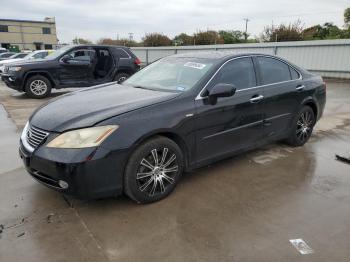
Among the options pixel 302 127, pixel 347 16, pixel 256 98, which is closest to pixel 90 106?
pixel 256 98

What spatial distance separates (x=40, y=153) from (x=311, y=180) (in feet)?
10.6

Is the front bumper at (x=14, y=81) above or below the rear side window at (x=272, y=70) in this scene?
below

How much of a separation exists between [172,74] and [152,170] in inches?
59.8

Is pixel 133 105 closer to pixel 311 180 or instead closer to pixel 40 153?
pixel 40 153

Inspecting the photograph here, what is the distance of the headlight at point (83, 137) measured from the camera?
314 cm

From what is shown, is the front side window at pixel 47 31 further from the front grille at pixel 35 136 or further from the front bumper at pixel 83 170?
the front bumper at pixel 83 170

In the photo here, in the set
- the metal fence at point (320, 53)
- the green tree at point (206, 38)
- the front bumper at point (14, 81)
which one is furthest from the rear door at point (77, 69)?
the green tree at point (206, 38)

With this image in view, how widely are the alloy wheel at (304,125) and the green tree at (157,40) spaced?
33517 millimetres

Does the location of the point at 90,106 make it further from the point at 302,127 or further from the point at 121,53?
the point at 121,53

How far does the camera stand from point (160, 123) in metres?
3.49

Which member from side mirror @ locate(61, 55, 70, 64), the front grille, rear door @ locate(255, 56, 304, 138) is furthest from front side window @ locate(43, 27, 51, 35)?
the front grille

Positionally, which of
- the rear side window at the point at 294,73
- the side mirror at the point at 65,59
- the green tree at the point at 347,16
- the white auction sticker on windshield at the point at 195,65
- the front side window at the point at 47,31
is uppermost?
the green tree at the point at 347,16

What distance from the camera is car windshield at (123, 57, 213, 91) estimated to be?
4.16 m

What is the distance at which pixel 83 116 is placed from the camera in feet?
11.1
